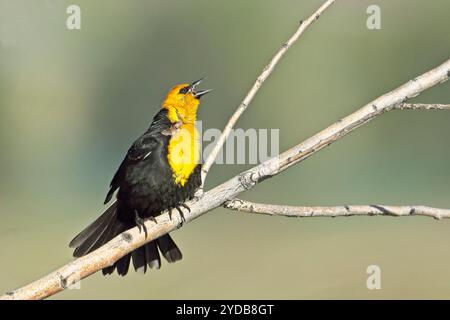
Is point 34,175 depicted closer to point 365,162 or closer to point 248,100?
point 365,162

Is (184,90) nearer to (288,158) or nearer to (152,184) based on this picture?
(152,184)

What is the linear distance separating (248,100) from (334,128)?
0.33m

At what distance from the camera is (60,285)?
1864mm

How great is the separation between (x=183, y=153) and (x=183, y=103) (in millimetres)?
332

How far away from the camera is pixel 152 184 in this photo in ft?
8.52

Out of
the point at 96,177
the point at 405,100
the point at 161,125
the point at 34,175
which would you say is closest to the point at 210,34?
the point at 96,177

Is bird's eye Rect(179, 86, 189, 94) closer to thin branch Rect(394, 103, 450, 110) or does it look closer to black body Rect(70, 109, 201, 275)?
black body Rect(70, 109, 201, 275)

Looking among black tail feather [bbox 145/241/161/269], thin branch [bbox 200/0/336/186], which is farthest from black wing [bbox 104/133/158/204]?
thin branch [bbox 200/0/336/186]

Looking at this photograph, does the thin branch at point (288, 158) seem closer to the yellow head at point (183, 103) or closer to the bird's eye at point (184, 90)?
the yellow head at point (183, 103)

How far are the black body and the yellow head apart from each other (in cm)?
5

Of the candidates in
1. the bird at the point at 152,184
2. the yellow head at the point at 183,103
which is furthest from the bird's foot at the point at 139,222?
the yellow head at the point at 183,103

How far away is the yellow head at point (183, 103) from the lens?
9.16 feet

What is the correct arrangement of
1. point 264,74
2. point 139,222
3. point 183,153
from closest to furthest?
point 264,74
point 139,222
point 183,153

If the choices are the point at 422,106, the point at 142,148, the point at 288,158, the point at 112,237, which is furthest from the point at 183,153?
the point at 422,106
